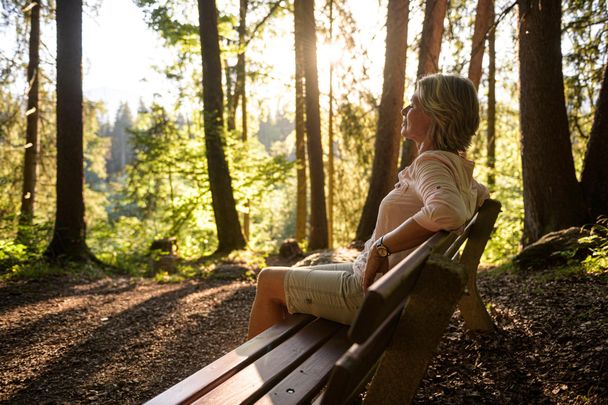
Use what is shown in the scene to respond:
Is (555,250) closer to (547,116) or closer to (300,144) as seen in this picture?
(547,116)

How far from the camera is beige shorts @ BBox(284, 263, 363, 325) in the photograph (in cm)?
218

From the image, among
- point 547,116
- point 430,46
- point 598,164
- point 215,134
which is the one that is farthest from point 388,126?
point 598,164

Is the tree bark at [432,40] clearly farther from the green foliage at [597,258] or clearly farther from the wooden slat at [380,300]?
the wooden slat at [380,300]

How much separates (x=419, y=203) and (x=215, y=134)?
7490mm

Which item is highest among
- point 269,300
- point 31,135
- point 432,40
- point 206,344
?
point 432,40

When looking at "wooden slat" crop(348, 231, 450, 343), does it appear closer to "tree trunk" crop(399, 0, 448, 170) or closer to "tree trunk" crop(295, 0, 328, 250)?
"tree trunk" crop(399, 0, 448, 170)

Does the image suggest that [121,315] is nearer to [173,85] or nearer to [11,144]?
[173,85]

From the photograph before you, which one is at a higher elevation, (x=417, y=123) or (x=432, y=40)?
(x=432, y=40)

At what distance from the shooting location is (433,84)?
7.16ft

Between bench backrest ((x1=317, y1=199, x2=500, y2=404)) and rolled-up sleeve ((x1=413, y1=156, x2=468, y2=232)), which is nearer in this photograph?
bench backrest ((x1=317, y1=199, x2=500, y2=404))

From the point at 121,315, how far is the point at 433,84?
169 inches

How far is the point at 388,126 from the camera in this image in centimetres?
837

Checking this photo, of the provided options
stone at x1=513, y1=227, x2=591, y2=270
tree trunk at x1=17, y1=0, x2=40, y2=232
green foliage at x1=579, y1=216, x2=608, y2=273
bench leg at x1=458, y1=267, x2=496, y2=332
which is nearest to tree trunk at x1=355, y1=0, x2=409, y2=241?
stone at x1=513, y1=227, x2=591, y2=270

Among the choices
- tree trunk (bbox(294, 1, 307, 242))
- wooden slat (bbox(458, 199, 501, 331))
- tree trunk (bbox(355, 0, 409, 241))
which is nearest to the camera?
wooden slat (bbox(458, 199, 501, 331))
